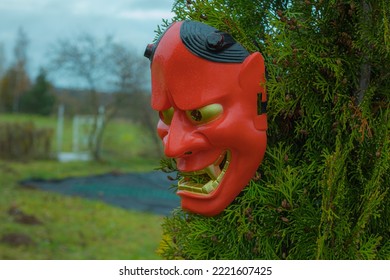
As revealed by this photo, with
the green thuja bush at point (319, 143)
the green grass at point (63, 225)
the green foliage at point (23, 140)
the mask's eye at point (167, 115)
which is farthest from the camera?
the green foliage at point (23, 140)

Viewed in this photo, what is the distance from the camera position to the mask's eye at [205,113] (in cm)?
186

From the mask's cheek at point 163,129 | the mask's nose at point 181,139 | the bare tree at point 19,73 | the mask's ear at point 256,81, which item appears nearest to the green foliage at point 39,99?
the bare tree at point 19,73

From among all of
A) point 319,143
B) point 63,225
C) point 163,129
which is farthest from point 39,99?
point 319,143

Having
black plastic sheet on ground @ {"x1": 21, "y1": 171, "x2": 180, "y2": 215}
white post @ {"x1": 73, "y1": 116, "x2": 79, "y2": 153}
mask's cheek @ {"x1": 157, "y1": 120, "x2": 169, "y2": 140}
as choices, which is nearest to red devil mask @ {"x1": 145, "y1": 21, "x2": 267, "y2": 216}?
mask's cheek @ {"x1": 157, "y1": 120, "x2": 169, "y2": 140}

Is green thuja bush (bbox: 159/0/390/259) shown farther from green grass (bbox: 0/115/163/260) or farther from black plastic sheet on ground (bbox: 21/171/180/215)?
black plastic sheet on ground (bbox: 21/171/180/215)

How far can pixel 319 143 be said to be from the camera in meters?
1.86

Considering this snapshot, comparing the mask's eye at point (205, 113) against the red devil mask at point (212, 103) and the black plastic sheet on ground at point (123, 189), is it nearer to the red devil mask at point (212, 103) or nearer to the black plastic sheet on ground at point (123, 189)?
the red devil mask at point (212, 103)

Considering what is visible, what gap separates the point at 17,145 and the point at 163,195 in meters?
3.49

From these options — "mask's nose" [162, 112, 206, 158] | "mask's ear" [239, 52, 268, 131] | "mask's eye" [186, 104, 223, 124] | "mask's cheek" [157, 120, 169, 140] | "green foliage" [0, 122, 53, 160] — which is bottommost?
"green foliage" [0, 122, 53, 160]

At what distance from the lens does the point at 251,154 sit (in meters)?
1.88

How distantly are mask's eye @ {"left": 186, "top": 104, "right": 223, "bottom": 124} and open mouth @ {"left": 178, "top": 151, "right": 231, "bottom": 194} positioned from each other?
14 cm

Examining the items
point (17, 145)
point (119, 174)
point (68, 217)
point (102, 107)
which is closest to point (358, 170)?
point (68, 217)

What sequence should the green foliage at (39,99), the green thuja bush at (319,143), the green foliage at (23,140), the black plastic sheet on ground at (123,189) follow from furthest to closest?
the green foliage at (39,99), the green foliage at (23,140), the black plastic sheet on ground at (123,189), the green thuja bush at (319,143)

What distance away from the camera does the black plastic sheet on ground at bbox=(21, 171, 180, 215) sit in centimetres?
883
